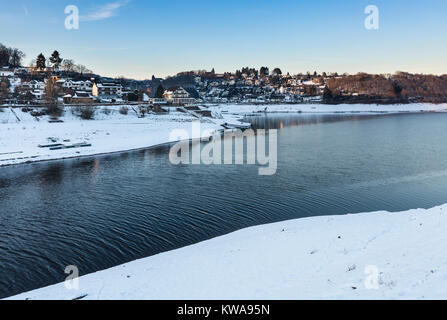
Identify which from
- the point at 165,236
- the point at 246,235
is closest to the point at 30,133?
the point at 165,236

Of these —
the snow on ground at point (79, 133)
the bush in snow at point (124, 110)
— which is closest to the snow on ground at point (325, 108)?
the bush in snow at point (124, 110)

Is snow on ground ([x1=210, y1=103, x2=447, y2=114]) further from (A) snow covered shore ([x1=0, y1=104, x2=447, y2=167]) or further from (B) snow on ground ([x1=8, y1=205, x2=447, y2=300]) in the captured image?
(B) snow on ground ([x1=8, y1=205, x2=447, y2=300])

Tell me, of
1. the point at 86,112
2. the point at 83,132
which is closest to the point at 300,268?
the point at 83,132

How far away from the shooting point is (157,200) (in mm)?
23188

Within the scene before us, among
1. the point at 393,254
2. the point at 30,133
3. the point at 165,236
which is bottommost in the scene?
the point at 165,236

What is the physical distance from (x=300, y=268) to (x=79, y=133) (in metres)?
49.9

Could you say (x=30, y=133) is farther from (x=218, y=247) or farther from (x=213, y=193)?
(x=218, y=247)

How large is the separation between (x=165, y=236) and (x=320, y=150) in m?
32.4

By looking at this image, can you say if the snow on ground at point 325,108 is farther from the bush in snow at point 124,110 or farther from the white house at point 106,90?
the bush in snow at point 124,110

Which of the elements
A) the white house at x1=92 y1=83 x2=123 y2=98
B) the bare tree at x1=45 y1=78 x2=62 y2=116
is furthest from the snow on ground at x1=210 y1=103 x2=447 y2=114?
the bare tree at x1=45 y1=78 x2=62 y2=116

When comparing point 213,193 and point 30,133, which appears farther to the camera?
point 30,133

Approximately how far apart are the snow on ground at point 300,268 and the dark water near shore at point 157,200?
246 cm

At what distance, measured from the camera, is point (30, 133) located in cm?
4797
